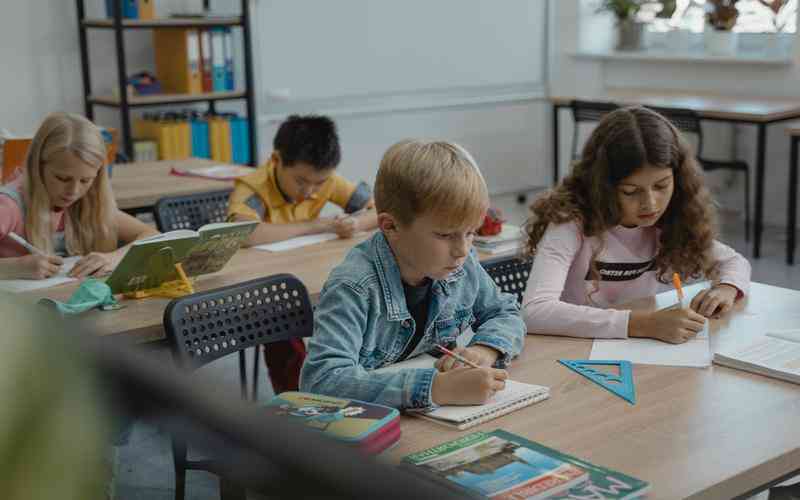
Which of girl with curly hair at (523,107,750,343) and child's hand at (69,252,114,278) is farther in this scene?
child's hand at (69,252,114,278)

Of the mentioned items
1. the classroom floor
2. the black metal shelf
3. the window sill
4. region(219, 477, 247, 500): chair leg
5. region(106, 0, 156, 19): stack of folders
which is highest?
region(106, 0, 156, 19): stack of folders

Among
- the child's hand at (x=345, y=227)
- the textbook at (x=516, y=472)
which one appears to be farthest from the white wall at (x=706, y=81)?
the textbook at (x=516, y=472)

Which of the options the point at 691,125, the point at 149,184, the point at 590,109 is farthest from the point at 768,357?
the point at 590,109

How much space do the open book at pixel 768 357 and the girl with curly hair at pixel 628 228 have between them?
9.0 inches

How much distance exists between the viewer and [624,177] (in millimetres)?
2143

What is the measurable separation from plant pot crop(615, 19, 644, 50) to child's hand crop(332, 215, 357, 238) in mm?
4215

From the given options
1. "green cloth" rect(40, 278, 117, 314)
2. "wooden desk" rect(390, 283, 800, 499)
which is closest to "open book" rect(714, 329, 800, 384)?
"wooden desk" rect(390, 283, 800, 499)

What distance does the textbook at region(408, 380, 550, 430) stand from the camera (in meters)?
1.45

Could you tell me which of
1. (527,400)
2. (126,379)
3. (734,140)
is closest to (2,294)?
(126,379)

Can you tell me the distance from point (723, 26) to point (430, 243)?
498 cm

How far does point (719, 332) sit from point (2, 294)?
1811mm

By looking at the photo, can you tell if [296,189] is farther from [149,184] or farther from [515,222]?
[515,222]

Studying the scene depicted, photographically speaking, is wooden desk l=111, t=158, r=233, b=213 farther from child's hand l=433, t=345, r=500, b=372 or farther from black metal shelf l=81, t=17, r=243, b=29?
child's hand l=433, t=345, r=500, b=372

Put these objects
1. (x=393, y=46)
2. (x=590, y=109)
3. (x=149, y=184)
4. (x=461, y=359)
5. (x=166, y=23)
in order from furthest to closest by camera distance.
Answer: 1. (x=393, y=46)
2. (x=590, y=109)
3. (x=166, y=23)
4. (x=149, y=184)
5. (x=461, y=359)
